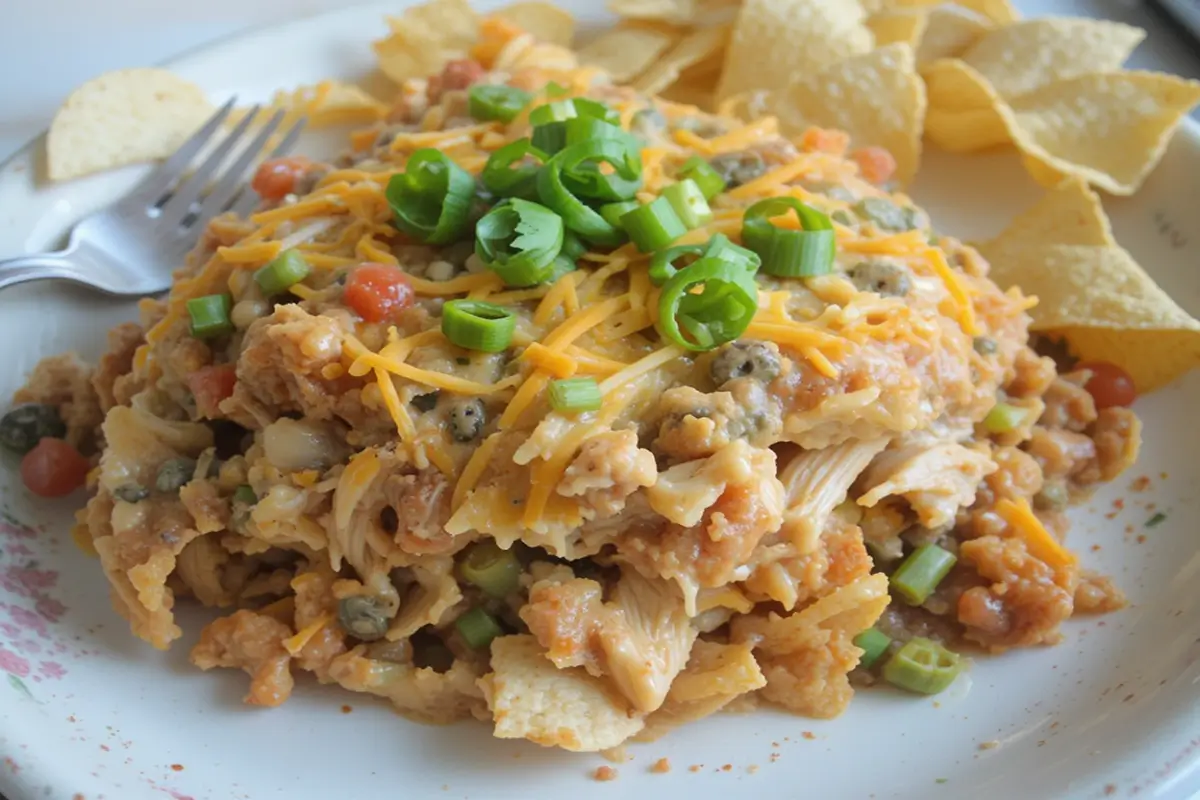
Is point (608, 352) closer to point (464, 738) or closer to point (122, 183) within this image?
point (464, 738)

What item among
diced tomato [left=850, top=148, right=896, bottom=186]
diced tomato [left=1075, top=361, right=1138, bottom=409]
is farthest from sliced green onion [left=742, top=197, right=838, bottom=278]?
diced tomato [left=1075, top=361, right=1138, bottom=409]

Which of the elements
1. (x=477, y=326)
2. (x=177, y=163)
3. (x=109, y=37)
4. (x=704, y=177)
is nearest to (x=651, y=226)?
(x=704, y=177)

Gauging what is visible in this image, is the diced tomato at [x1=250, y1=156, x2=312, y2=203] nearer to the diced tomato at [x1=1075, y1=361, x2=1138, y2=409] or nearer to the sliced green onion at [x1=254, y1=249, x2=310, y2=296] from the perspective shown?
the sliced green onion at [x1=254, y1=249, x2=310, y2=296]

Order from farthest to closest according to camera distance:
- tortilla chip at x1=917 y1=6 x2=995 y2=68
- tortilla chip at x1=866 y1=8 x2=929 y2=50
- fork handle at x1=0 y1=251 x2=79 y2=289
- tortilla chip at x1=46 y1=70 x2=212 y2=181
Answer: tortilla chip at x1=917 y1=6 x2=995 y2=68 < tortilla chip at x1=866 y1=8 x2=929 y2=50 < tortilla chip at x1=46 y1=70 x2=212 y2=181 < fork handle at x1=0 y1=251 x2=79 y2=289

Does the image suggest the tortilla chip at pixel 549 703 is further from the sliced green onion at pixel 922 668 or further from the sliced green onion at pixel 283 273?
the sliced green onion at pixel 283 273

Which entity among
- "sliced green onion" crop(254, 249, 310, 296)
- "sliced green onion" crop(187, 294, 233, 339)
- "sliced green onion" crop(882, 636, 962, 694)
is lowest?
"sliced green onion" crop(882, 636, 962, 694)

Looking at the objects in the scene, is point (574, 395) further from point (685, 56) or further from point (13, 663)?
point (685, 56)
